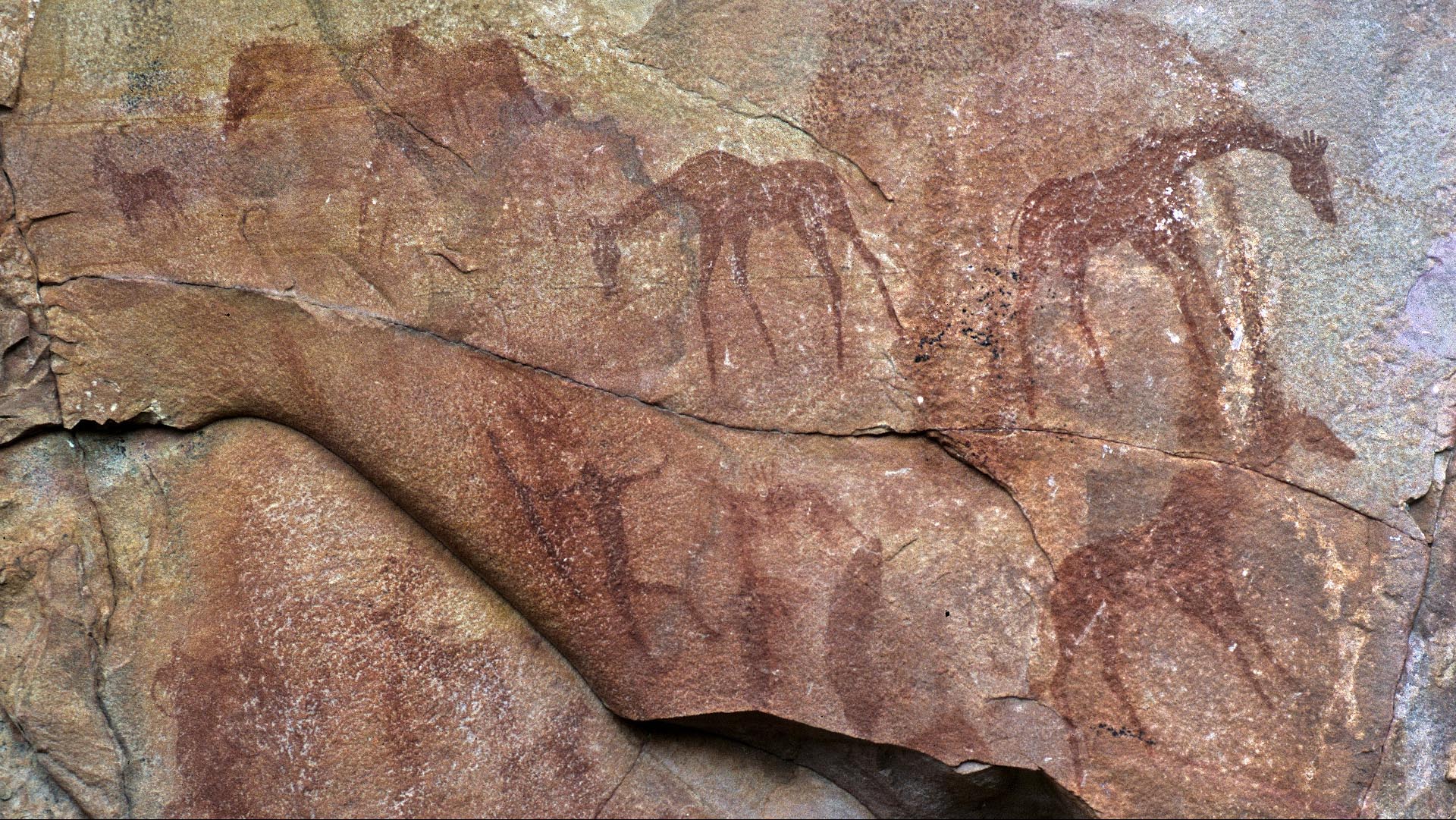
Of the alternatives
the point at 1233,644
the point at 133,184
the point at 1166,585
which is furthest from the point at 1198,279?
the point at 133,184

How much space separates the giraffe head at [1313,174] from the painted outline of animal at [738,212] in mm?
866

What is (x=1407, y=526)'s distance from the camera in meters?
2.12

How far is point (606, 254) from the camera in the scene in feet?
7.34

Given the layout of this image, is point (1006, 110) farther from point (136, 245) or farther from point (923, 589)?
point (136, 245)

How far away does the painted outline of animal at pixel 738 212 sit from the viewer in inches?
87.5

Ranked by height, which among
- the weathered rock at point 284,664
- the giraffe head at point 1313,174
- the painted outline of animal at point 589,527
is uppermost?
the giraffe head at point 1313,174

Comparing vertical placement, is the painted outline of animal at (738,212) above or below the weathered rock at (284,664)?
above

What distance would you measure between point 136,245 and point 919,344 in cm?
162

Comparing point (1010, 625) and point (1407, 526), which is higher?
point (1407, 526)

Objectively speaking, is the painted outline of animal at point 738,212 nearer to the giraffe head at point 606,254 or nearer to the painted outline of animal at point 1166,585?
the giraffe head at point 606,254

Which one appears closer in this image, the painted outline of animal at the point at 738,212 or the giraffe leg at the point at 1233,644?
the giraffe leg at the point at 1233,644

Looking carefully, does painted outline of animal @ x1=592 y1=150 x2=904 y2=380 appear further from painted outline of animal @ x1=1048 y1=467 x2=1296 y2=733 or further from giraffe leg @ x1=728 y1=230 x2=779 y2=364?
painted outline of animal @ x1=1048 y1=467 x2=1296 y2=733

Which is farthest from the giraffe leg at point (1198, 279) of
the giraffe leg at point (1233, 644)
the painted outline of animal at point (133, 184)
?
the painted outline of animal at point (133, 184)

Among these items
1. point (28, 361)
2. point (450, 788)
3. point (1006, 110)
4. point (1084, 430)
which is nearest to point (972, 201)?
point (1006, 110)
